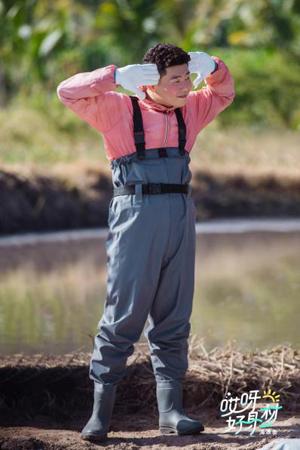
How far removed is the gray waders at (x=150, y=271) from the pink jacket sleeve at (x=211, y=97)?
19 cm

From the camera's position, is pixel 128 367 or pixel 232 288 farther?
pixel 232 288

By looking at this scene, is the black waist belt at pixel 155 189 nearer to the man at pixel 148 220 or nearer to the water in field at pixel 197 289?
the man at pixel 148 220

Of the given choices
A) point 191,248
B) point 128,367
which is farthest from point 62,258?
point 191,248

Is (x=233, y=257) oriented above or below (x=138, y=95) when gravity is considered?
below

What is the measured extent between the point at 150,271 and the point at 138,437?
2.15 ft

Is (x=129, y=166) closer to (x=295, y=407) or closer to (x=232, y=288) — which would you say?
(x=295, y=407)

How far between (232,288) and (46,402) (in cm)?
421

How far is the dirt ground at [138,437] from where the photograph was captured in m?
4.26

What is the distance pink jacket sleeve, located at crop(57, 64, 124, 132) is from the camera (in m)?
4.42

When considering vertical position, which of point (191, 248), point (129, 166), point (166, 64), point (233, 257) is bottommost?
point (233, 257)

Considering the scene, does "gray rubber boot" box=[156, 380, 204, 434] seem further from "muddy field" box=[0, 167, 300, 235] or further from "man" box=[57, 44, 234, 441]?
"muddy field" box=[0, 167, 300, 235]

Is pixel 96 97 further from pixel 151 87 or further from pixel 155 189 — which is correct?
pixel 155 189

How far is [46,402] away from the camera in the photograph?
5.11 meters

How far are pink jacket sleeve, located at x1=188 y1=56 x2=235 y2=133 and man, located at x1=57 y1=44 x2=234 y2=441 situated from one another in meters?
0.11
